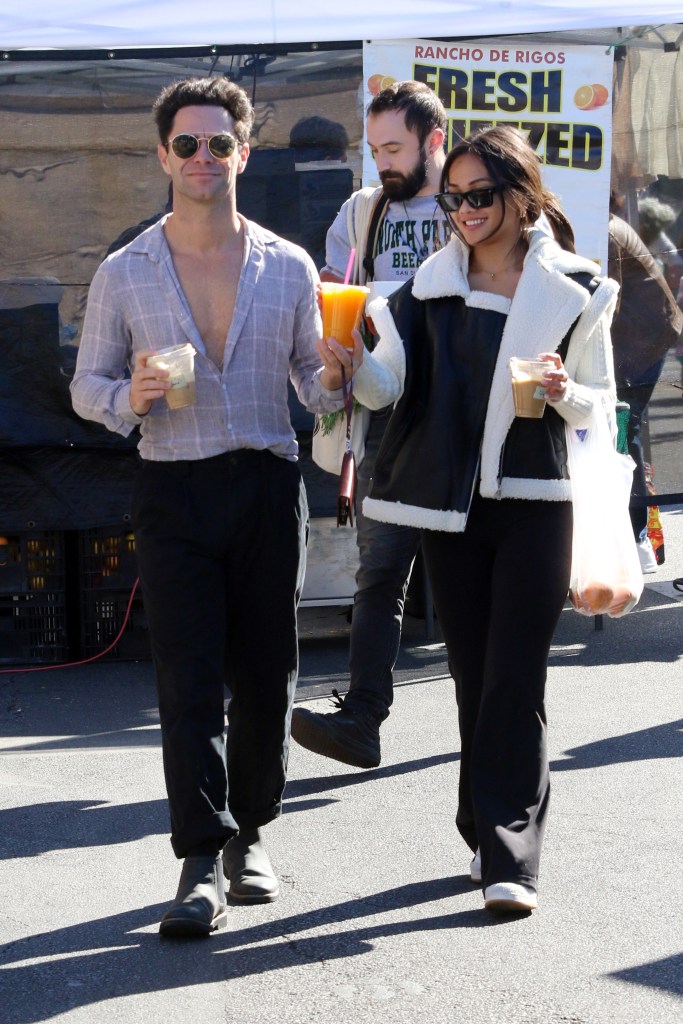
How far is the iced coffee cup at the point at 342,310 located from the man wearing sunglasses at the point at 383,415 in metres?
1.56

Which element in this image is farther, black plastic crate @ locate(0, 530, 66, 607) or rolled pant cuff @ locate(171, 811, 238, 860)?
black plastic crate @ locate(0, 530, 66, 607)

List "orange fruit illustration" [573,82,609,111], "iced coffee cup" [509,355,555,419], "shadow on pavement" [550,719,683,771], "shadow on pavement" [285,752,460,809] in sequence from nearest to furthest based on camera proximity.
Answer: "iced coffee cup" [509,355,555,419]
"shadow on pavement" [285,752,460,809]
"shadow on pavement" [550,719,683,771]
"orange fruit illustration" [573,82,609,111]

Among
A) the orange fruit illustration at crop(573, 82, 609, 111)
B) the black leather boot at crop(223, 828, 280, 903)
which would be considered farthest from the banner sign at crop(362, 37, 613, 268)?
the black leather boot at crop(223, 828, 280, 903)

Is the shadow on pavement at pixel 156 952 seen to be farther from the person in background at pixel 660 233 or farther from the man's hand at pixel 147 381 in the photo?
the person in background at pixel 660 233

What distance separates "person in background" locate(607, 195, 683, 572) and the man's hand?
4054mm

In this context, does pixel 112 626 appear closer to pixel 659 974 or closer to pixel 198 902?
pixel 198 902

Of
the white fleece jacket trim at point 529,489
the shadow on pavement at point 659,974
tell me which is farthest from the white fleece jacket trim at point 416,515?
the shadow on pavement at point 659,974

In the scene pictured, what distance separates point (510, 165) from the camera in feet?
13.3

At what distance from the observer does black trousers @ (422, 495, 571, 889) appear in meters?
4.14

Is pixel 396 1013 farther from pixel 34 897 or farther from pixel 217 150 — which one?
pixel 217 150

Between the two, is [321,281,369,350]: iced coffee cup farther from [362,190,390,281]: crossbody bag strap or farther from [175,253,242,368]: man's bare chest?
[362,190,390,281]: crossbody bag strap

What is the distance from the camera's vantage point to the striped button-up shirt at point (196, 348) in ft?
13.4

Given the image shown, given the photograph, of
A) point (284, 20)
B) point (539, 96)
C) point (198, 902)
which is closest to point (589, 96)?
point (539, 96)

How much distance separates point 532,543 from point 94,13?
3774 mm
